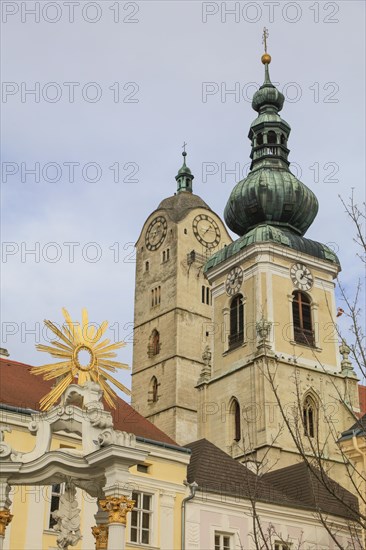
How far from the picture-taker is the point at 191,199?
71312 mm

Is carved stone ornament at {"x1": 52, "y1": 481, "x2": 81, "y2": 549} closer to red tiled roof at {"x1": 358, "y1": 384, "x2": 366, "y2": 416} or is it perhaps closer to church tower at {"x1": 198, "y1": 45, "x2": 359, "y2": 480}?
church tower at {"x1": 198, "y1": 45, "x2": 359, "y2": 480}

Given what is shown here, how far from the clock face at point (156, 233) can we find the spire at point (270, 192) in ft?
67.7

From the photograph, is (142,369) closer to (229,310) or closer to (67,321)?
(229,310)

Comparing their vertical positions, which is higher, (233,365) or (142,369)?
(142,369)

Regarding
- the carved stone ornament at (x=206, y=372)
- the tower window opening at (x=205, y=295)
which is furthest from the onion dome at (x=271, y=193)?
the tower window opening at (x=205, y=295)

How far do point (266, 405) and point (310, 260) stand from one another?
28.0ft

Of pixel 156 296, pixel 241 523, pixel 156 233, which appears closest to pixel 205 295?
pixel 156 296

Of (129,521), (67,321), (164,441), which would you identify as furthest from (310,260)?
(67,321)

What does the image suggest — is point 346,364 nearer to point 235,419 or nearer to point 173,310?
point 235,419

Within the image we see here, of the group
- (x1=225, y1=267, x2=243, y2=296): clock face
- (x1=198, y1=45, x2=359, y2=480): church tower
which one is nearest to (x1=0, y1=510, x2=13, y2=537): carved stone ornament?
(x1=198, y1=45, x2=359, y2=480): church tower

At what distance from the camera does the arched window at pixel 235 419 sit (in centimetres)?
4156

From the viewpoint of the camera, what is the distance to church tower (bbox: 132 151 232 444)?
61.2 meters

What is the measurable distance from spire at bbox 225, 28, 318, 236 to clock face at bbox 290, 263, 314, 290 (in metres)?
2.54

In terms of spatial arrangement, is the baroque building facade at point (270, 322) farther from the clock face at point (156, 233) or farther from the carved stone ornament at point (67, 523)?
the carved stone ornament at point (67, 523)
